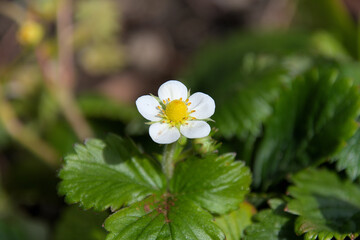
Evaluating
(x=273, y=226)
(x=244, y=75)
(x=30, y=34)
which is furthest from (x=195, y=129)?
(x=30, y=34)

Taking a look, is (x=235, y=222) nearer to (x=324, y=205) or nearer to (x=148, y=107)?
(x=324, y=205)

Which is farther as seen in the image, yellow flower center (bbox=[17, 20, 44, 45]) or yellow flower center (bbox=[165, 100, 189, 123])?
yellow flower center (bbox=[17, 20, 44, 45])

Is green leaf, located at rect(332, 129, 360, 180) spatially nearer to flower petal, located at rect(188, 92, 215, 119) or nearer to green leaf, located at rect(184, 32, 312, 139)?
green leaf, located at rect(184, 32, 312, 139)

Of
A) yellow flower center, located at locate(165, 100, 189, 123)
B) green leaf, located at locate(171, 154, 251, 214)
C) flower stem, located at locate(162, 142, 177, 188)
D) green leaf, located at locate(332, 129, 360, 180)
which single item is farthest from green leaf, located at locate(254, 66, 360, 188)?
yellow flower center, located at locate(165, 100, 189, 123)

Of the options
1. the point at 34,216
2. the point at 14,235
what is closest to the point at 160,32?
the point at 34,216

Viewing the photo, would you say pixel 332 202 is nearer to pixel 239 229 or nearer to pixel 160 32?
pixel 239 229

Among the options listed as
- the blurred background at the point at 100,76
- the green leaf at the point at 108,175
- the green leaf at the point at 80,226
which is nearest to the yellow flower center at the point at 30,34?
the blurred background at the point at 100,76

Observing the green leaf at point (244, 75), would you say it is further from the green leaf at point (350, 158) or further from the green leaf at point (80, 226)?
the green leaf at point (80, 226)

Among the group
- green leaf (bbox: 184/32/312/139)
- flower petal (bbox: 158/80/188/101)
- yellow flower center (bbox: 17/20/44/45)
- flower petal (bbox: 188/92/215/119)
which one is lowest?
flower petal (bbox: 188/92/215/119)
